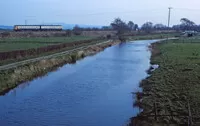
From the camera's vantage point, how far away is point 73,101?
2109 cm

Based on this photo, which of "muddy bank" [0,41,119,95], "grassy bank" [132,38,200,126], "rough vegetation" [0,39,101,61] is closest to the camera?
"grassy bank" [132,38,200,126]

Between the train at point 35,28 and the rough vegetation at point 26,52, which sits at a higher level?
the train at point 35,28

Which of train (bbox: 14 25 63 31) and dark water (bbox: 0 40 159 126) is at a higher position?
train (bbox: 14 25 63 31)

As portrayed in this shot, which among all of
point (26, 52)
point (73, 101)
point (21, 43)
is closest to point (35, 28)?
point (21, 43)

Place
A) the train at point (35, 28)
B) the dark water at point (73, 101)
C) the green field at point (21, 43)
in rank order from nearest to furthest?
the dark water at point (73, 101) < the green field at point (21, 43) < the train at point (35, 28)

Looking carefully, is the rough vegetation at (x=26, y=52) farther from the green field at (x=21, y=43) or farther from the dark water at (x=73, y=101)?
the dark water at (x=73, y=101)

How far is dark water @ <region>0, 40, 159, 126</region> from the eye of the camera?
16984mm

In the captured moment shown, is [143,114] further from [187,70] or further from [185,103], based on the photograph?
[187,70]

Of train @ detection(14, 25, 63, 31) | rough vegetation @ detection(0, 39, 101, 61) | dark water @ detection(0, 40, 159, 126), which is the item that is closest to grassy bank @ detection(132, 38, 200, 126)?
dark water @ detection(0, 40, 159, 126)

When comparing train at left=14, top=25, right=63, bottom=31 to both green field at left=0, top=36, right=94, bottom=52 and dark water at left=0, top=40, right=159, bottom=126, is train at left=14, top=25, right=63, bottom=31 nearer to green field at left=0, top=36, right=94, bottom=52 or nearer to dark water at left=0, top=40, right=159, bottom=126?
green field at left=0, top=36, right=94, bottom=52

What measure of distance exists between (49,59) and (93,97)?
1665 cm

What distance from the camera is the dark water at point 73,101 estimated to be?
55.7 feet

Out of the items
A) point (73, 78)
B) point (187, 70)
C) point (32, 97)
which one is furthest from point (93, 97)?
point (187, 70)

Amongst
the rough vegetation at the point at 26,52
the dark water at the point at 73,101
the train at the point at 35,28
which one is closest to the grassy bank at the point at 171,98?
the dark water at the point at 73,101
